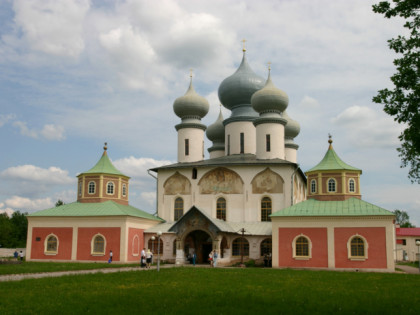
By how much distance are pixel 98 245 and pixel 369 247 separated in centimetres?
1682

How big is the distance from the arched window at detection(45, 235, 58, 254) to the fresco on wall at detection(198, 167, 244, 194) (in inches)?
412

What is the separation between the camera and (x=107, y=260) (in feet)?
102

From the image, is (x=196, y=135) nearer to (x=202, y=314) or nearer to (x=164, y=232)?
(x=164, y=232)

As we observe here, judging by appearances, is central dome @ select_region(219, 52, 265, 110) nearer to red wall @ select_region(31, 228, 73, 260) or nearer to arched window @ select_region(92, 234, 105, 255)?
arched window @ select_region(92, 234, 105, 255)

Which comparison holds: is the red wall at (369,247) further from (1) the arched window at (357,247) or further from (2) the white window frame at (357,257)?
(1) the arched window at (357,247)

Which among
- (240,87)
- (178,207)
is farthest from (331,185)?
(240,87)

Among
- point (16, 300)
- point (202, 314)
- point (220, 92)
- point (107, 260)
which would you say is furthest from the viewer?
point (220, 92)

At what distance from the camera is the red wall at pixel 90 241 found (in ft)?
102

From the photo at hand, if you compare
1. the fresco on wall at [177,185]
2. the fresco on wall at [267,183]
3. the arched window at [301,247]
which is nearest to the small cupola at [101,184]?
the fresco on wall at [177,185]

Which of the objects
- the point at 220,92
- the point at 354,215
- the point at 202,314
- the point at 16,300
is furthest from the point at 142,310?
the point at 220,92

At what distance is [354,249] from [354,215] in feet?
6.40

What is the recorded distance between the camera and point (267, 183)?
33438mm

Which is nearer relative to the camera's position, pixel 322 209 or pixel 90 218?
pixel 322 209

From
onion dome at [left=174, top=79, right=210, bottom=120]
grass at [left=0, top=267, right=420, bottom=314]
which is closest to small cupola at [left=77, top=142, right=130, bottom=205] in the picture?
onion dome at [left=174, top=79, right=210, bottom=120]
